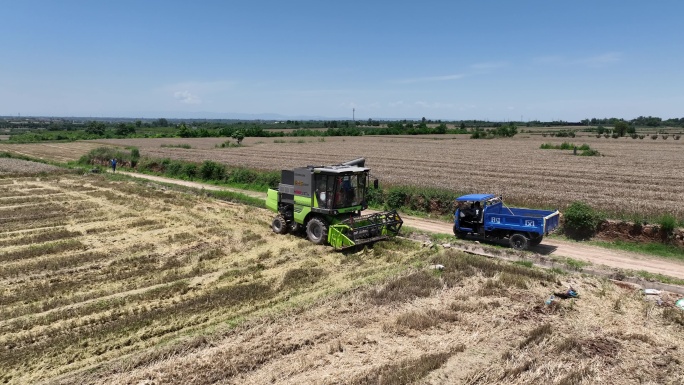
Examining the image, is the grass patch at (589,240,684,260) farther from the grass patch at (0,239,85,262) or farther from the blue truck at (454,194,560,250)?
the grass patch at (0,239,85,262)

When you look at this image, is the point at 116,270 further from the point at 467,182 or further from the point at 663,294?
the point at 467,182

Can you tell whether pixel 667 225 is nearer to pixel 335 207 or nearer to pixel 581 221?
pixel 581 221

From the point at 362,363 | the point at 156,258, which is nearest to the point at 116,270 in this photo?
the point at 156,258

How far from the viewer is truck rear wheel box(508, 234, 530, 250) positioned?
50.5ft

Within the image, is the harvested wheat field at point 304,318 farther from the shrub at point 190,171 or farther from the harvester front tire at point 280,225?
the shrub at point 190,171

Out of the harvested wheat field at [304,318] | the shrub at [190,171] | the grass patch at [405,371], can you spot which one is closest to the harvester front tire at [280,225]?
the harvested wheat field at [304,318]

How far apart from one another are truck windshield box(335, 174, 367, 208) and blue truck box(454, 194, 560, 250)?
3.57 metres

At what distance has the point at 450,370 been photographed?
805cm

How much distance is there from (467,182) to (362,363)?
23.4 m

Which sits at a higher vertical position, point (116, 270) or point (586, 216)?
point (586, 216)

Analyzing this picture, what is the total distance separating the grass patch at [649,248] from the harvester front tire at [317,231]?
9.72 meters

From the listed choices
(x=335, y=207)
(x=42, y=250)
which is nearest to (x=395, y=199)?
(x=335, y=207)

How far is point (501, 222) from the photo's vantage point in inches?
628

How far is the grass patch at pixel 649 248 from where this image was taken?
50.2 ft
